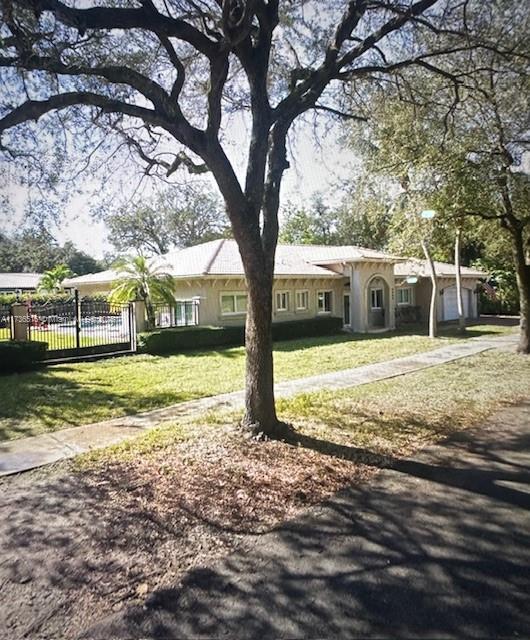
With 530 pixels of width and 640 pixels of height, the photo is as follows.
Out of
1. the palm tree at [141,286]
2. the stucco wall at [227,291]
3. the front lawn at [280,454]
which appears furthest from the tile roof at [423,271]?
the front lawn at [280,454]

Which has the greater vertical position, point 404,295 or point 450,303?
point 404,295

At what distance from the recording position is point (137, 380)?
1180cm

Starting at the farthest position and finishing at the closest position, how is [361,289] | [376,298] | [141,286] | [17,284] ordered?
[17,284]
[376,298]
[361,289]
[141,286]

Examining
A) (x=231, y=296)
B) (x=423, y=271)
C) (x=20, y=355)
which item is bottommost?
(x=20, y=355)

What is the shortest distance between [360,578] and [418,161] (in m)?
11.0

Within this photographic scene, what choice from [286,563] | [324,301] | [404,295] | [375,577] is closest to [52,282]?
[324,301]

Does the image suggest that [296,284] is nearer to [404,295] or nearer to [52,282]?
[404,295]

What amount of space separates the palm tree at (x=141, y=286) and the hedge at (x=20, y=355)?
4347 millimetres

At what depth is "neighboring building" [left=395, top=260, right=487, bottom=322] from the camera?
28.2 metres

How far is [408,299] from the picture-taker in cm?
2970

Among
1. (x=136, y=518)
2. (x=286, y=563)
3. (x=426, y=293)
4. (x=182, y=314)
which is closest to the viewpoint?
(x=286, y=563)

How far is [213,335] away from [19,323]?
22.9ft

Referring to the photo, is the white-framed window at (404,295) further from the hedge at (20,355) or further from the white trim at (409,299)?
the hedge at (20,355)

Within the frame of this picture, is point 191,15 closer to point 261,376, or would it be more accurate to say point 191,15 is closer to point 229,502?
point 261,376
